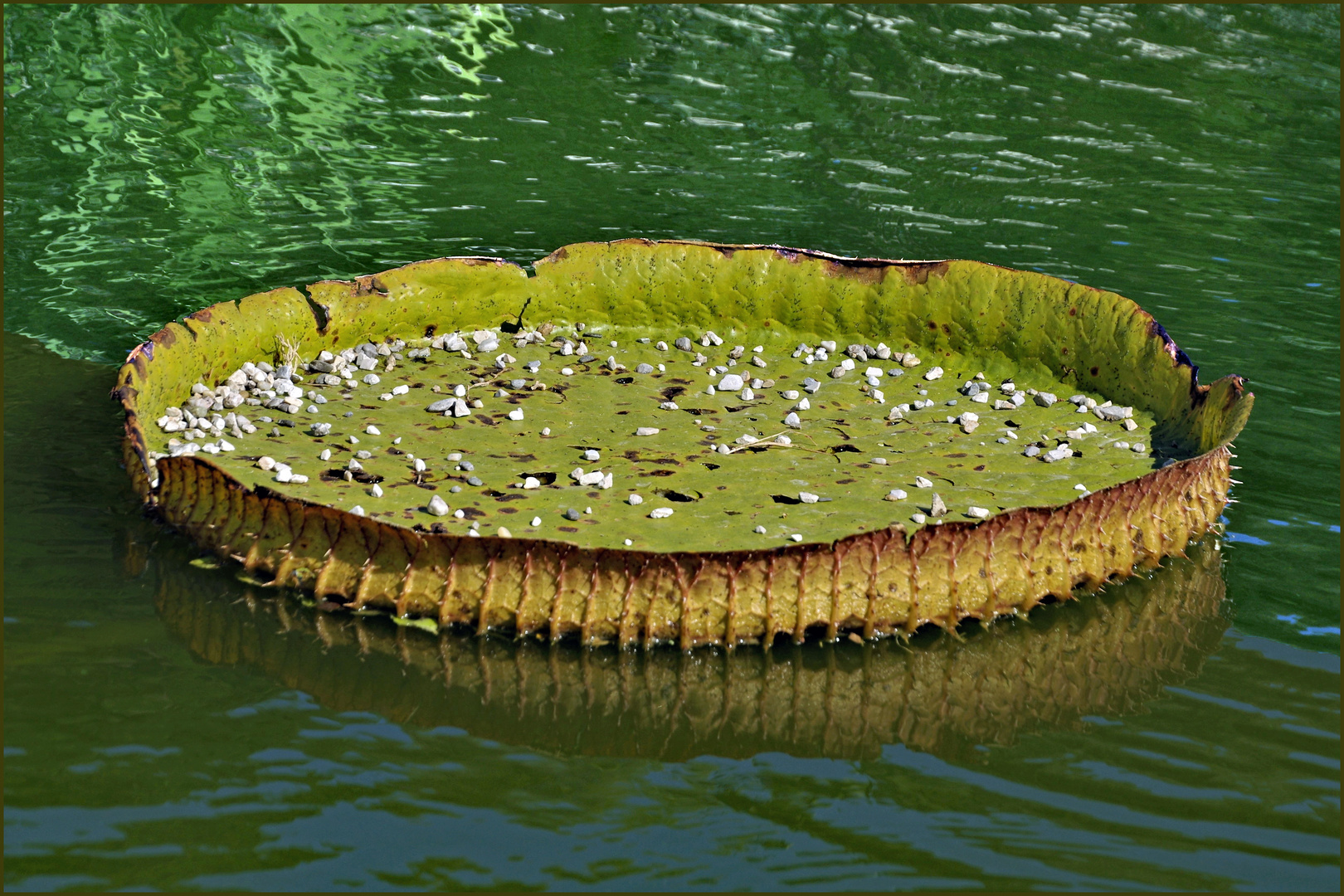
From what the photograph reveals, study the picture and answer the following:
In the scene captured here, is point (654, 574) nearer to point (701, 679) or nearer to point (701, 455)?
point (701, 679)

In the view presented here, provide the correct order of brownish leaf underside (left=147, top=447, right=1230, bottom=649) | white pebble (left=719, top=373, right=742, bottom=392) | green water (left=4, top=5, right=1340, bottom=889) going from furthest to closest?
white pebble (left=719, top=373, right=742, bottom=392), brownish leaf underside (left=147, top=447, right=1230, bottom=649), green water (left=4, top=5, right=1340, bottom=889)

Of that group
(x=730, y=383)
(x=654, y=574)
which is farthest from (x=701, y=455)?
(x=654, y=574)

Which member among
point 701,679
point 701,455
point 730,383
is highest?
point 730,383

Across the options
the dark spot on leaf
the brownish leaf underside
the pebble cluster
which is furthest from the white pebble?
the brownish leaf underside

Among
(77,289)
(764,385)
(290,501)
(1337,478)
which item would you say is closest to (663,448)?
(764,385)

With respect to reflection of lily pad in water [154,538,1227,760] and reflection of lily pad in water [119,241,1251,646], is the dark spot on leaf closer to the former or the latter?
reflection of lily pad in water [119,241,1251,646]

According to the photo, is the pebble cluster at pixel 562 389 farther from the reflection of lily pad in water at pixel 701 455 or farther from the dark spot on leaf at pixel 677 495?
the dark spot on leaf at pixel 677 495
